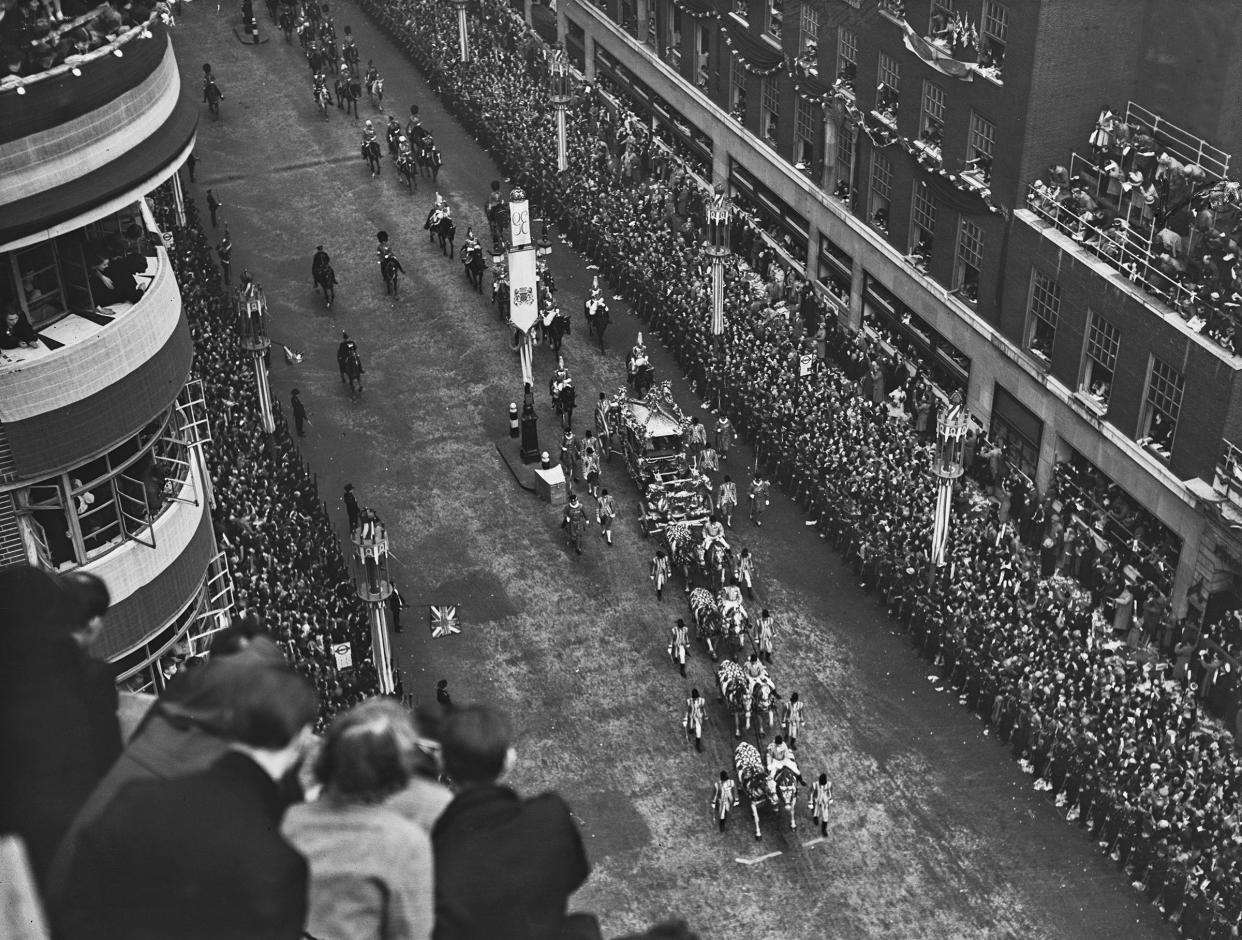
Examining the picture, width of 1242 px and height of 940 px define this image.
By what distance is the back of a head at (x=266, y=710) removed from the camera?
5.87 metres

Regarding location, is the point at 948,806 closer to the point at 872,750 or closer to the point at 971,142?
the point at 872,750

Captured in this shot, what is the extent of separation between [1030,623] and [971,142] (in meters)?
14.2

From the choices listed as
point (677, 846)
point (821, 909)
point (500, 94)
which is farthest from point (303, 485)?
point (500, 94)

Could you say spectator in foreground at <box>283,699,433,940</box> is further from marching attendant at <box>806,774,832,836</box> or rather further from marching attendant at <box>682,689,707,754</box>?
marching attendant at <box>682,689,707,754</box>

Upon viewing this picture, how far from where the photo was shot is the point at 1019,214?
41031 mm

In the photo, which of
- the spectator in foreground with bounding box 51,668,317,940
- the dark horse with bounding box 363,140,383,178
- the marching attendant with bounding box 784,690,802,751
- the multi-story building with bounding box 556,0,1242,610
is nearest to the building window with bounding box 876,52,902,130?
the multi-story building with bounding box 556,0,1242,610

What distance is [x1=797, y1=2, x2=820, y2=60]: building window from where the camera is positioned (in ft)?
167

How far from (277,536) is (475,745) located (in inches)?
1322

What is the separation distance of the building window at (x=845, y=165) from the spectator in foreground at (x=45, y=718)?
45.2 meters

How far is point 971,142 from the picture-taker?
43062 millimetres

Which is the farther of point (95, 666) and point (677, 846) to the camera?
point (677, 846)

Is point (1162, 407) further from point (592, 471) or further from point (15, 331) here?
point (15, 331)

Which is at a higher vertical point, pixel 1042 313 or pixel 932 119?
pixel 932 119

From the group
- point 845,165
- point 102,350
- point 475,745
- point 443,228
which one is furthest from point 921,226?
point 475,745
